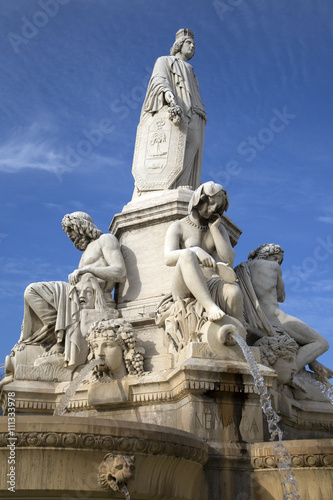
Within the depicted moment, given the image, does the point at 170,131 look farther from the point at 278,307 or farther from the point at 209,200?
the point at 278,307

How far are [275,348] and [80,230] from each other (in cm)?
351

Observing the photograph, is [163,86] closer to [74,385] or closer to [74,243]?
[74,243]

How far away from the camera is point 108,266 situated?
10172mm

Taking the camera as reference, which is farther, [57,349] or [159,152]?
[159,152]

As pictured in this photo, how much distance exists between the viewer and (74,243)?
423 inches

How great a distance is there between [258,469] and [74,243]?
16.3 feet

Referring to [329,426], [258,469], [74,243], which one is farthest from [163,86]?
[258,469]

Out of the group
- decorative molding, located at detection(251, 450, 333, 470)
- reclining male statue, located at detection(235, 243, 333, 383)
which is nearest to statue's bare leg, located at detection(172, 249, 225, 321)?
reclining male statue, located at detection(235, 243, 333, 383)

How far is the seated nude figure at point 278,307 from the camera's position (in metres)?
10.1

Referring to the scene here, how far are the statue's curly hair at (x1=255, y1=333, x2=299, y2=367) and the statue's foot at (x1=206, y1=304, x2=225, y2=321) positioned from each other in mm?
1437

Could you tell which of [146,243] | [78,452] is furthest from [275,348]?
[78,452]

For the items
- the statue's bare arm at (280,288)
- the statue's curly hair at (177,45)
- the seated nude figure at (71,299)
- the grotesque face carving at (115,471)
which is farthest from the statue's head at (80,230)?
the grotesque face carving at (115,471)

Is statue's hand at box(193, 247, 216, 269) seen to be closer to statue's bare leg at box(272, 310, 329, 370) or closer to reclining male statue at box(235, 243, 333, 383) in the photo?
reclining male statue at box(235, 243, 333, 383)

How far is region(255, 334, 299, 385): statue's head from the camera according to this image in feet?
30.2
